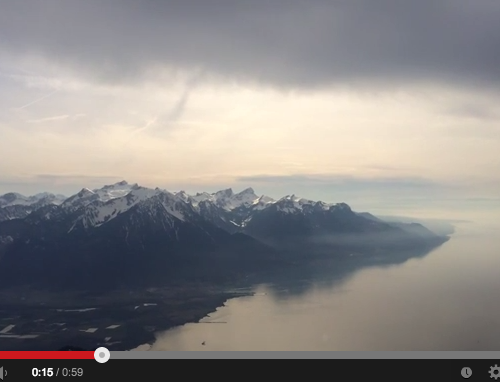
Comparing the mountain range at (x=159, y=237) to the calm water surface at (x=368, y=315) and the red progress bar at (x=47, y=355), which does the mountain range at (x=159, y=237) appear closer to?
the calm water surface at (x=368, y=315)

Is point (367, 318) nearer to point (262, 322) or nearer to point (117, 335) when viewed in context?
point (262, 322)

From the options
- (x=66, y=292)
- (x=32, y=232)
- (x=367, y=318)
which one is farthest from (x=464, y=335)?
(x=32, y=232)

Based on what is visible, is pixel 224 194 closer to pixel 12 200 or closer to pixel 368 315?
pixel 12 200

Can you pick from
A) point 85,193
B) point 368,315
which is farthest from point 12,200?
point 368,315

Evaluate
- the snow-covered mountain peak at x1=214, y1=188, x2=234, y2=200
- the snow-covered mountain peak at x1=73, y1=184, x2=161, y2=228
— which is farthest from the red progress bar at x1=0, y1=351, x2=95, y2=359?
the snow-covered mountain peak at x1=214, y1=188, x2=234, y2=200

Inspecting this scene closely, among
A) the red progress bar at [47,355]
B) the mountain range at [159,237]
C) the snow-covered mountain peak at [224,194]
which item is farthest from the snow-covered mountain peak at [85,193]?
the red progress bar at [47,355]

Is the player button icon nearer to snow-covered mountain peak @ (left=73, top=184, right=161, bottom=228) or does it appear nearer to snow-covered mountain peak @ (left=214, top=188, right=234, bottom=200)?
snow-covered mountain peak @ (left=73, top=184, right=161, bottom=228)
